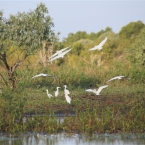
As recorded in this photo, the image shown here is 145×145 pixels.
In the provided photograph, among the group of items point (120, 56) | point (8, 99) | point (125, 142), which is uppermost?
point (120, 56)

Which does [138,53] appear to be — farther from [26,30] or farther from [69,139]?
[69,139]

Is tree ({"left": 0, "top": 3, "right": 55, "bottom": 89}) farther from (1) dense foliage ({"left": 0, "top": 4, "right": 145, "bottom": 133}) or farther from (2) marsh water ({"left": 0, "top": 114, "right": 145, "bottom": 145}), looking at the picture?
(2) marsh water ({"left": 0, "top": 114, "right": 145, "bottom": 145})

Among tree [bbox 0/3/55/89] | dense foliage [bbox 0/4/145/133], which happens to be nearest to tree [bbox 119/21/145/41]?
dense foliage [bbox 0/4/145/133]

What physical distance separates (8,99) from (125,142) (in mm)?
2392

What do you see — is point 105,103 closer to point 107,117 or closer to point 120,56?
point 107,117

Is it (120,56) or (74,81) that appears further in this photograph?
(120,56)

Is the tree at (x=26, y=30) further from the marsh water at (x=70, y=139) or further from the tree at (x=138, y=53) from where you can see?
the tree at (x=138, y=53)

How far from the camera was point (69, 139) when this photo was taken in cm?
1050

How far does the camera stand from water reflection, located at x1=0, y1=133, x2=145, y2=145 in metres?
10.2

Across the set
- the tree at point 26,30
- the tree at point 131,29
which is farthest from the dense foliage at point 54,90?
the tree at point 131,29

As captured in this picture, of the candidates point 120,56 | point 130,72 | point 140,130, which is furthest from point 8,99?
point 120,56

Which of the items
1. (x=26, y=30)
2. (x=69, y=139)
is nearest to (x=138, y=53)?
(x=26, y=30)

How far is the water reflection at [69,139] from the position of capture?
1020 centimetres

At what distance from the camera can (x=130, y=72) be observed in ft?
67.4
